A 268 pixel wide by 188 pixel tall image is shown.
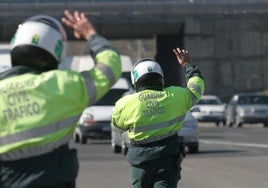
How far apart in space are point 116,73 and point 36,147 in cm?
58

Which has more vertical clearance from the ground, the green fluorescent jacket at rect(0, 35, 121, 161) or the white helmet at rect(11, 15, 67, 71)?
the white helmet at rect(11, 15, 67, 71)

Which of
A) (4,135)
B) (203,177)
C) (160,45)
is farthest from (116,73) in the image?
(160,45)

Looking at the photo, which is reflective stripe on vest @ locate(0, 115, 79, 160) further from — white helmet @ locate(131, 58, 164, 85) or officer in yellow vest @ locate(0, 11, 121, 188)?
white helmet @ locate(131, 58, 164, 85)

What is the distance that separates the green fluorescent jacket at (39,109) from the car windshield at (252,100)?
4188cm

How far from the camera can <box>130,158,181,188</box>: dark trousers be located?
8.11 m

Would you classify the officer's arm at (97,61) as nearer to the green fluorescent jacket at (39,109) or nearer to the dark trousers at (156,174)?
the green fluorescent jacket at (39,109)

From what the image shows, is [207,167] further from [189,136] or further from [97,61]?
[97,61]

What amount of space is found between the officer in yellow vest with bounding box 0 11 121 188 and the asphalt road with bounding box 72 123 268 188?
11624 millimetres

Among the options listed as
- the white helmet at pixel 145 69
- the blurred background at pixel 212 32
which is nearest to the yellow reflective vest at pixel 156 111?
the white helmet at pixel 145 69

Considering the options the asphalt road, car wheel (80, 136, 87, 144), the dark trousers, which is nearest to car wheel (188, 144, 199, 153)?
the asphalt road

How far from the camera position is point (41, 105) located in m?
5.12

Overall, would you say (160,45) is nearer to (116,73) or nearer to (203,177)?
(203,177)

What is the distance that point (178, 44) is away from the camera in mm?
68000

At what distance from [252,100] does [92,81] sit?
42283 mm
